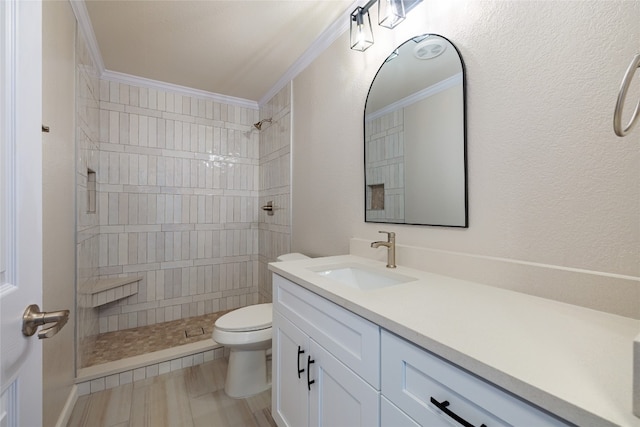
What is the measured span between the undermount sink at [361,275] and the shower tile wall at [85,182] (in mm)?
1556

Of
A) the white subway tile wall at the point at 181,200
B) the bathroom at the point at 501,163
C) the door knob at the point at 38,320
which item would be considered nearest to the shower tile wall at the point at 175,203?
the white subway tile wall at the point at 181,200

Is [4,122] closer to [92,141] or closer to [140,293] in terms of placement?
[92,141]

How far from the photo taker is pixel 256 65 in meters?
2.27

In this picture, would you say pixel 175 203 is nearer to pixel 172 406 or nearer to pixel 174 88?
pixel 174 88

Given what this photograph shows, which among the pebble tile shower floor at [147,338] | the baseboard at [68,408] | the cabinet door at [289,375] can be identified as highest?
the cabinet door at [289,375]

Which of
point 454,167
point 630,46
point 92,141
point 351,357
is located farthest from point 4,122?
point 92,141

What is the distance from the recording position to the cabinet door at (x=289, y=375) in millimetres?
1084

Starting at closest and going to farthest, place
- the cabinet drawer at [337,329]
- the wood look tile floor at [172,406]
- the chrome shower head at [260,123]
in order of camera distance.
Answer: the cabinet drawer at [337,329], the wood look tile floor at [172,406], the chrome shower head at [260,123]

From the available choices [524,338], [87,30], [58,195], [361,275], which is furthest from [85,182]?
[524,338]

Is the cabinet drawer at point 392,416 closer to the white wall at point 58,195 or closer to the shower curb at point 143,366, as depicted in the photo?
the white wall at point 58,195

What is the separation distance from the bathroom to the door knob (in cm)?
77

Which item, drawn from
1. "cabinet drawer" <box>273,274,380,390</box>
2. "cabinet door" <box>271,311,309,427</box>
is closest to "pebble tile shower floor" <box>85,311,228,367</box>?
"cabinet door" <box>271,311,309,427</box>

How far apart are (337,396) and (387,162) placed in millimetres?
1063

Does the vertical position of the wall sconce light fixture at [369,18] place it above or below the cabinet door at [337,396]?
above
